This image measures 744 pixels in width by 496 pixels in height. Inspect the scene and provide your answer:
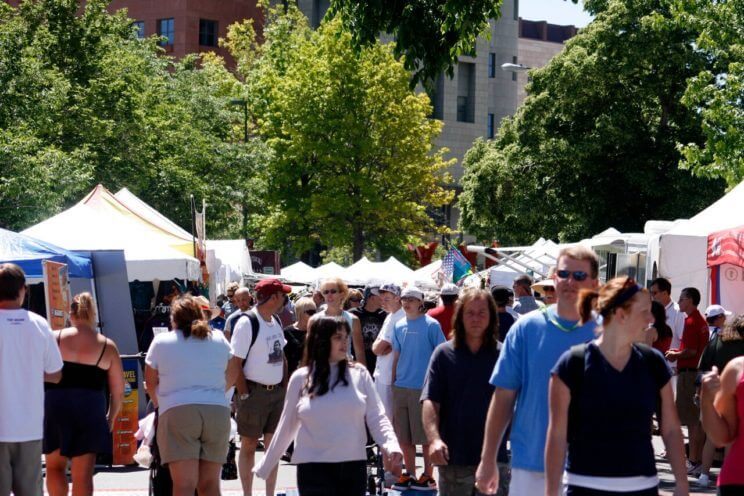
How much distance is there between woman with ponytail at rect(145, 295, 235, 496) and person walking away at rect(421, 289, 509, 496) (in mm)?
1686

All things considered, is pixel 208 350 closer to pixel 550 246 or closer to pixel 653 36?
pixel 550 246

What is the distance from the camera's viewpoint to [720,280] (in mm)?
16406

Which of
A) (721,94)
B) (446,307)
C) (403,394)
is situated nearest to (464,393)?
(403,394)

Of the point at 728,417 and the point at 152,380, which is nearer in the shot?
the point at 728,417

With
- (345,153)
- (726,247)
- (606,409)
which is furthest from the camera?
(345,153)

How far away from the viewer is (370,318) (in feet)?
47.3

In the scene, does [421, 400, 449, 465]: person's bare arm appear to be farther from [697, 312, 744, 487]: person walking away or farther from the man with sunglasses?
[697, 312, 744, 487]: person walking away

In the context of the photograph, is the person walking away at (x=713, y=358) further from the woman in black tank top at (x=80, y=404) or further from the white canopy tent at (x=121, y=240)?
the white canopy tent at (x=121, y=240)

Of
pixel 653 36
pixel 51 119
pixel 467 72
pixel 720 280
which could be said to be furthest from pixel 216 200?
pixel 467 72

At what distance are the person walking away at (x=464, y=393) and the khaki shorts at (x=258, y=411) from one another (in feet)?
10.8

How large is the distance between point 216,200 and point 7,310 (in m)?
37.8

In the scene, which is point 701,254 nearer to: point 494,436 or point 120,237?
point 120,237

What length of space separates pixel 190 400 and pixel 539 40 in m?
128

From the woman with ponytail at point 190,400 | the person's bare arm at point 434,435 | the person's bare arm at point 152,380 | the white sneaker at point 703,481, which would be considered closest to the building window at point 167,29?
the white sneaker at point 703,481
